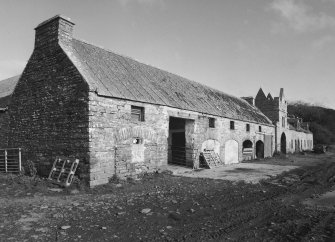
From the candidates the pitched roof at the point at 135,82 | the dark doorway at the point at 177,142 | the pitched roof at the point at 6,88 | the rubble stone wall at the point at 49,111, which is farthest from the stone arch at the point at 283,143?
the pitched roof at the point at 6,88

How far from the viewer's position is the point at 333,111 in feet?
241

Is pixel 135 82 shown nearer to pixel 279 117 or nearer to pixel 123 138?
pixel 123 138

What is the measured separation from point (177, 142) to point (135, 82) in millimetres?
6273

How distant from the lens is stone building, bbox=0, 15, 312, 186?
1062 cm

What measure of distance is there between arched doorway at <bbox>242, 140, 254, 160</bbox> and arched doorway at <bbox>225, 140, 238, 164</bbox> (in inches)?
84.2

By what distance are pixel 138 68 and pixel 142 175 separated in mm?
7414

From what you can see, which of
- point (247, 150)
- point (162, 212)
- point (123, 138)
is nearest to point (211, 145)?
point (247, 150)

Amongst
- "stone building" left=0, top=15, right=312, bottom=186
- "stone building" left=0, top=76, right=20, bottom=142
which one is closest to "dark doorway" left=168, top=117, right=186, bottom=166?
"stone building" left=0, top=15, right=312, bottom=186

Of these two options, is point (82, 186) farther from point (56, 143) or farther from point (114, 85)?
point (114, 85)

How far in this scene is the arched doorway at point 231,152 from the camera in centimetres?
2024

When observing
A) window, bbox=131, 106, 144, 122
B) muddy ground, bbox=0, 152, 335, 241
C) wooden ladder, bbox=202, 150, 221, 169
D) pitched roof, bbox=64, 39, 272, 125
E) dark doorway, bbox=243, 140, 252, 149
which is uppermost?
pitched roof, bbox=64, 39, 272, 125

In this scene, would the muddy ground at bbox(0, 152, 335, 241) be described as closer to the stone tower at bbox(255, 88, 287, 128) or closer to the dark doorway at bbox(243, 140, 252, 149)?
the dark doorway at bbox(243, 140, 252, 149)

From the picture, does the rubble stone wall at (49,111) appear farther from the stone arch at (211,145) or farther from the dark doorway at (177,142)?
the stone arch at (211,145)

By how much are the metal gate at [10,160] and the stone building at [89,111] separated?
35 centimetres
